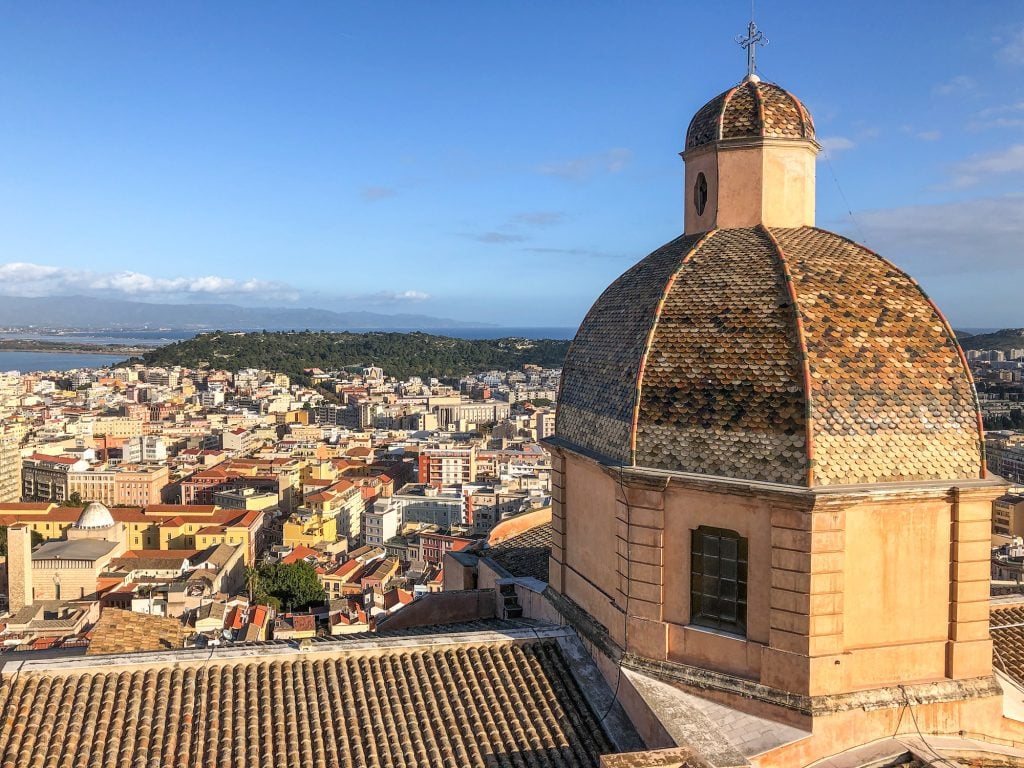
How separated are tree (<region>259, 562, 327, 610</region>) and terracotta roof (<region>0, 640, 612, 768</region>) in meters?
32.9

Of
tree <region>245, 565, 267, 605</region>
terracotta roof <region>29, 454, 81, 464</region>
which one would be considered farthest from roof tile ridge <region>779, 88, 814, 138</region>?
terracotta roof <region>29, 454, 81, 464</region>

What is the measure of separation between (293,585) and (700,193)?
35.7 metres

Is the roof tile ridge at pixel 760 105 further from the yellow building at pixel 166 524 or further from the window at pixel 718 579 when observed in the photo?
the yellow building at pixel 166 524

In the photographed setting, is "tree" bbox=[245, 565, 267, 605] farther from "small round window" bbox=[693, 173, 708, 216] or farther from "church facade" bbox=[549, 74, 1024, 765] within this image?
"church facade" bbox=[549, 74, 1024, 765]

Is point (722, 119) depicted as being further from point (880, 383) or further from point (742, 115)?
point (880, 383)

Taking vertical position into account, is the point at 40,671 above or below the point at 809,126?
below

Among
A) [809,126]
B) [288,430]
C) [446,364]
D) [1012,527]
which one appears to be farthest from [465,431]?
[809,126]

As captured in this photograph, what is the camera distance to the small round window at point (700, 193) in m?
10.8

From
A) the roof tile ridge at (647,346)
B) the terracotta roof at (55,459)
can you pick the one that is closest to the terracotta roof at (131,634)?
the roof tile ridge at (647,346)

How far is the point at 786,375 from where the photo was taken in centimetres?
837

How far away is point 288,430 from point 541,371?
8734 cm

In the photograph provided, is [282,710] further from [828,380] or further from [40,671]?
[828,380]

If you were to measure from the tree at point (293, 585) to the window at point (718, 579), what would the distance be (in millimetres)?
34600

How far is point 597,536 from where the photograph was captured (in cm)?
980
